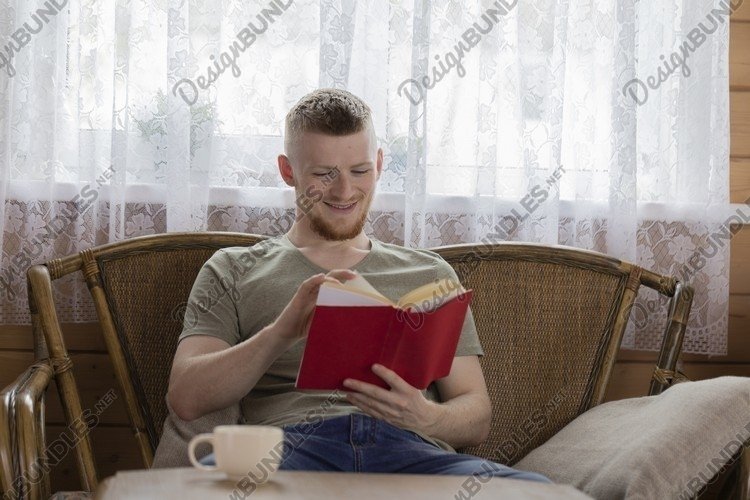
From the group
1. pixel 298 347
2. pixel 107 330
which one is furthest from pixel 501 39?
pixel 107 330

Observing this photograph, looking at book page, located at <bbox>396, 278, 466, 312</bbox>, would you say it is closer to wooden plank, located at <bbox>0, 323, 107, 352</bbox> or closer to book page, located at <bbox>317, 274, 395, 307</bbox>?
book page, located at <bbox>317, 274, 395, 307</bbox>

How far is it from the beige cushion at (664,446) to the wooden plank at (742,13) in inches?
39.1

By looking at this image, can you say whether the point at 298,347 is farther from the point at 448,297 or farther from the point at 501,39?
the point at 501,39

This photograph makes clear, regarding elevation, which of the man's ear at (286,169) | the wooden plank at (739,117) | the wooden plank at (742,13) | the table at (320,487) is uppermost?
the wooden plank at (742,13)

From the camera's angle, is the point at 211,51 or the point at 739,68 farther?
the point at 739,68

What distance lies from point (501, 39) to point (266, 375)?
957 mm

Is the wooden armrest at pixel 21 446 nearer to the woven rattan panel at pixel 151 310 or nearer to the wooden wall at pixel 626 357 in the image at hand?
the woven rattan panel at pixel 151 310

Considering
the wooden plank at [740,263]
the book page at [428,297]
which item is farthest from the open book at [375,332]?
the wooden plank at [740,263]

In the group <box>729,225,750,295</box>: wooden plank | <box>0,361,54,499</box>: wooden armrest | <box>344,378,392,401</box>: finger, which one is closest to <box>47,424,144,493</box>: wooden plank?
<box>0,361,54,499</box>: wooden armrest

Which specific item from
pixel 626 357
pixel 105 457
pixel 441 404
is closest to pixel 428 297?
pixel 441 404

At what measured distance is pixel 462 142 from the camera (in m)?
2.18

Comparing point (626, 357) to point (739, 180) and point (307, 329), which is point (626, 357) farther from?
point (307, 329)

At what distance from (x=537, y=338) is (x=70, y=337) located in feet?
3.50

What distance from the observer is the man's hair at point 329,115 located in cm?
186
